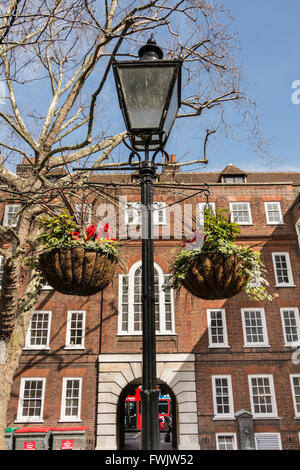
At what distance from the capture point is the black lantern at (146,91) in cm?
284

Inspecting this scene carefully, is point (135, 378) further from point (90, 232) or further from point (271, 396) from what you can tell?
point (90, 232)

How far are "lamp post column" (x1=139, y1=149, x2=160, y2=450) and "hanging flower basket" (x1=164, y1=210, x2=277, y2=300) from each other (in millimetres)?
1522

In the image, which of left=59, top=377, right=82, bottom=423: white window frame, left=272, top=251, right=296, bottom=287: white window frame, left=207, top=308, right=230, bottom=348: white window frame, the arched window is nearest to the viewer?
left=59, top=377, right=82, bottom=423: white window frame

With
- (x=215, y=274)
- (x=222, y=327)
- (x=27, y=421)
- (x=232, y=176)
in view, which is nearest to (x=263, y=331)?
(x=222, y=327)

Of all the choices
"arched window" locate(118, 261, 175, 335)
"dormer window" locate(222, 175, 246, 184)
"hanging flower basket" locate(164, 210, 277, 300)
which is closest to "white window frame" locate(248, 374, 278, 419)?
"arched window" locate(118, 261, 175, 335)

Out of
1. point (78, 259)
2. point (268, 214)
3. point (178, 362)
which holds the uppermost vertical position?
point (268, 214)

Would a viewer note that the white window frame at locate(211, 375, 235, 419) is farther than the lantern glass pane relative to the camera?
Yes

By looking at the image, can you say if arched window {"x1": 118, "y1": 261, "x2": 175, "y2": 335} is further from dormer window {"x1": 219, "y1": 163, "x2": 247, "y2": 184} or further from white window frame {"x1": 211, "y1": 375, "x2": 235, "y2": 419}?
dormer window {"x1": 219, "y1": 163, "x2": 247, "y2": 184}

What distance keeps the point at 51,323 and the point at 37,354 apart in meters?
1.53

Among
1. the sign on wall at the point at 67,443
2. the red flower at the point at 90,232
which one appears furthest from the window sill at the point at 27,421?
the red flower at the point at 90,232

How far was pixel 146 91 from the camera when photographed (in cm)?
287

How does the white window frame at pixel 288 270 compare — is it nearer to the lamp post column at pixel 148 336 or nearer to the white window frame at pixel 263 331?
the white window frame at pixel 263 331

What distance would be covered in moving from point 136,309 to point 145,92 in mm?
15517

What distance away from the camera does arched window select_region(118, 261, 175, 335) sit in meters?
17.3
